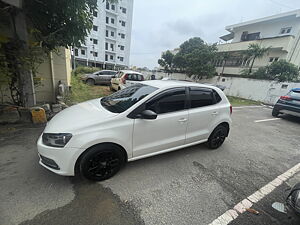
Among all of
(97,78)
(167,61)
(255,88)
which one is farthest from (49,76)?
(167,61)

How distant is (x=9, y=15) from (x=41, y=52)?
1.08m

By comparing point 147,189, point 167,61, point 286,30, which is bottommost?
point 147,189

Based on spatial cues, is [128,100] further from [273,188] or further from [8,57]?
[8,57]

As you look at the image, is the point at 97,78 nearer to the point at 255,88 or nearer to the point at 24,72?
the point at 24,72

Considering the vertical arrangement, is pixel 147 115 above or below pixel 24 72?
below

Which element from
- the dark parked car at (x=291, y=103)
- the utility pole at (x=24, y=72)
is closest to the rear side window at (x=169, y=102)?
the utility pole at (x=24, y=72)

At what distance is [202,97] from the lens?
2.88m

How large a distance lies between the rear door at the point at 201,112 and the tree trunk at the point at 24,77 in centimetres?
462

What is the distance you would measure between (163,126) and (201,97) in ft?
3.63

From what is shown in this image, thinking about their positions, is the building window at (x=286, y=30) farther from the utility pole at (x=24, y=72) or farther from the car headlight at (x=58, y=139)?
the car headlight at (x=58, y=139)

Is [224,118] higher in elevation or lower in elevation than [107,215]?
higher

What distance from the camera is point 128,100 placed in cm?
246

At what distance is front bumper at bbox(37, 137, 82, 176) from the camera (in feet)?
6.04

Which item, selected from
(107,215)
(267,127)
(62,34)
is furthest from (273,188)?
(62,34)
